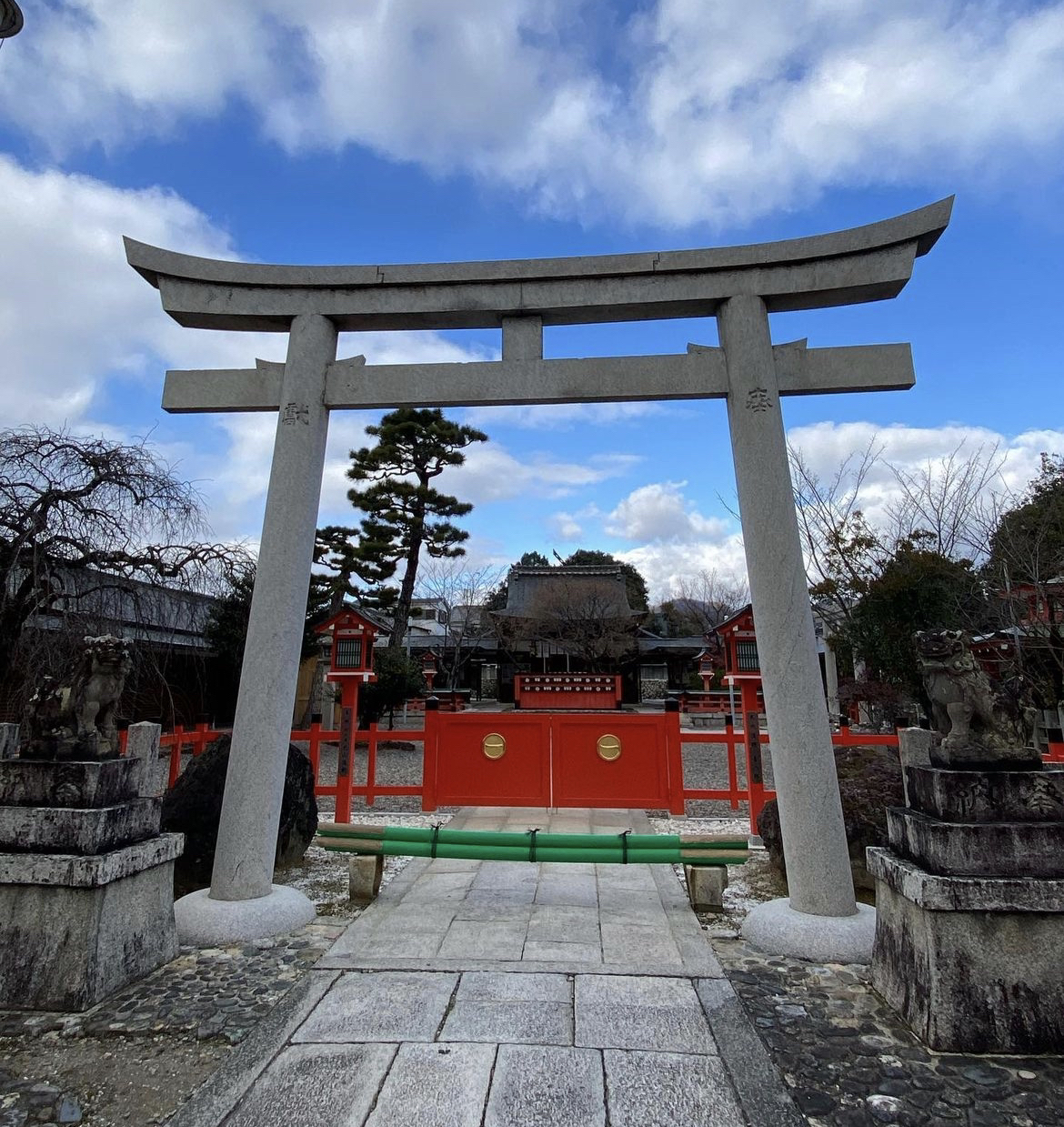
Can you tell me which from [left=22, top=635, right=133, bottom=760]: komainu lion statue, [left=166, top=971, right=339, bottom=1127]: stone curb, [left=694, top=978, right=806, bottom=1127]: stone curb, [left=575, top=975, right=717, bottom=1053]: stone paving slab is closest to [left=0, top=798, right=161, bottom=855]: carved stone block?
[left=22, top=635, right=133, bottom=760]: komainu lion statue

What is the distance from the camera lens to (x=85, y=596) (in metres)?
7.46

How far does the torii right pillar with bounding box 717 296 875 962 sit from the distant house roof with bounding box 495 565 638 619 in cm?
2503

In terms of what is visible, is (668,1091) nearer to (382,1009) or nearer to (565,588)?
(382,1009)

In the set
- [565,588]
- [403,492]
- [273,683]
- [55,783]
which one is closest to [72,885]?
[55,783]

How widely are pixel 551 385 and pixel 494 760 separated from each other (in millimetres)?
4442

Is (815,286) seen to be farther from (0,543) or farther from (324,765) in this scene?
(324,765)

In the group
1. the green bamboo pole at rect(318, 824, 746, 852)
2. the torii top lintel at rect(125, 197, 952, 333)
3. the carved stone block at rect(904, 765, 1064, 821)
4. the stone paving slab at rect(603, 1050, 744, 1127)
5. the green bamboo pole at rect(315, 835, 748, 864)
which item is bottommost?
the stone paving slab at rect(603, 1050, 744, 1127)

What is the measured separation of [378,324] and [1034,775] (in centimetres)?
489

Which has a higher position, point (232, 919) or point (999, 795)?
point (999, 795)

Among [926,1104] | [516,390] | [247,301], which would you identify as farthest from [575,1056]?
[247,301]

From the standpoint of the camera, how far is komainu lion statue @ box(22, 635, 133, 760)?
3.54 metres

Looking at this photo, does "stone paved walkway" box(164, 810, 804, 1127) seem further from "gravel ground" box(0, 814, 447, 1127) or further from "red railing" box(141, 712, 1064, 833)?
"red railing" box(141, 712, 1064, 833)

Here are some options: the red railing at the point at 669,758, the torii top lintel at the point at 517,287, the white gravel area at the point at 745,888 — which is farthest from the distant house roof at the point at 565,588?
the torii top lintel at the point at 517,287

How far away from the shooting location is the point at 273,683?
4.33m
